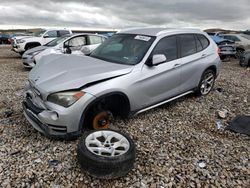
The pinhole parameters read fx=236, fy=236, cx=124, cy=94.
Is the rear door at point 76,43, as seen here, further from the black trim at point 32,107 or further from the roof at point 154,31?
the black trim at point 32,107

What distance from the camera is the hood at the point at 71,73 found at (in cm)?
344

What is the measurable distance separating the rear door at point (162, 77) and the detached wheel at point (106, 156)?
A: 4.09 ft

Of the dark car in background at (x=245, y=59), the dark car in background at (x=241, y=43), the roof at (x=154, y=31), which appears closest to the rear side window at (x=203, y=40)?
the roof at (x=154, y=31)

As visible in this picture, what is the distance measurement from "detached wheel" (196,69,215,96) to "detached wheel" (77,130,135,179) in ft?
10.9

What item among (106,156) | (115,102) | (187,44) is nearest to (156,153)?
(106,156)

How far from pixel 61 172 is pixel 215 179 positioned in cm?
195

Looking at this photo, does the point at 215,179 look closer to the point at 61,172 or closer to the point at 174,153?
the point at 174,153

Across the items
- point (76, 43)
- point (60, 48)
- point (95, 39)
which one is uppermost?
point (95, 39)

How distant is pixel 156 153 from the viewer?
11.5ft

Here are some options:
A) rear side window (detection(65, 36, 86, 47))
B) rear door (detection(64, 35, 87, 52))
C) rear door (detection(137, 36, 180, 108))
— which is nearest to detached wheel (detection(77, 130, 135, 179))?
rear door (detection(137, 36, 180, 108))

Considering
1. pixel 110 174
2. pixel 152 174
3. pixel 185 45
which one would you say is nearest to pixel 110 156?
pixel 110 174

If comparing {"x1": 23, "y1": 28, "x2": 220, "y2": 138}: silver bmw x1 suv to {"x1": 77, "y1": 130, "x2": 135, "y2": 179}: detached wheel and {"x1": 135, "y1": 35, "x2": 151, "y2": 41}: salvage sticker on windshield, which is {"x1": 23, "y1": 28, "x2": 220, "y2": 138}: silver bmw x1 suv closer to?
{"x1": 135, "y1": 35, "x2": 151, "y2": 41}: salvage sticker on windshield

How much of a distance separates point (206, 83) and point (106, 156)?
4227mm

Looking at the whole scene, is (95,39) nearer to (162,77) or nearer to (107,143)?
(162,77)
